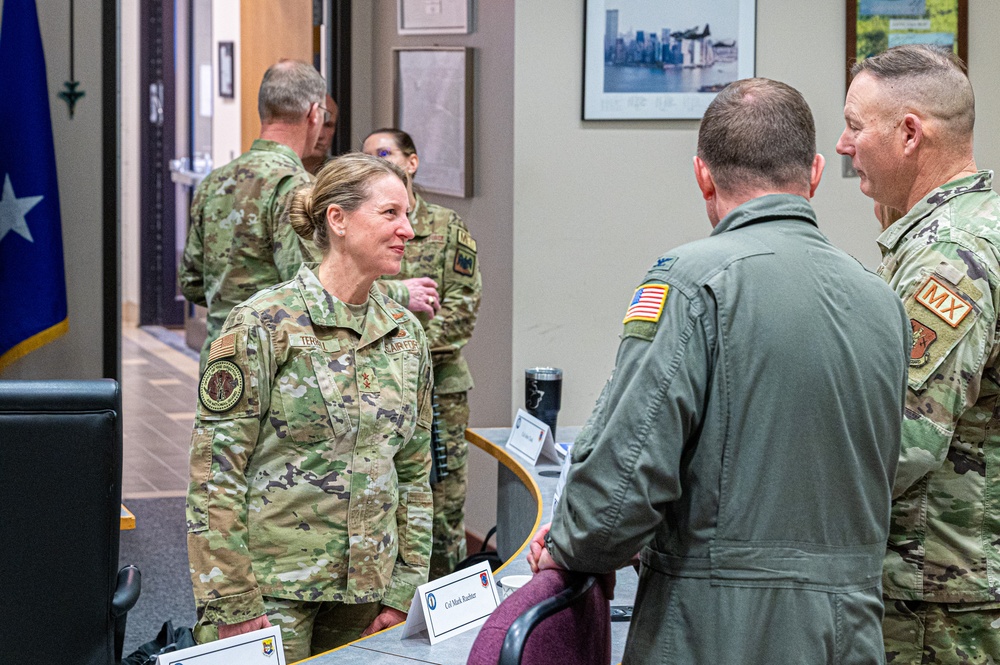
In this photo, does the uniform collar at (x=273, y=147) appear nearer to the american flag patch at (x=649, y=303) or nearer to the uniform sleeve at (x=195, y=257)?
the uniform sleeve at (x=195, y=257)

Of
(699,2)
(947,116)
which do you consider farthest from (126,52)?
(947,116)

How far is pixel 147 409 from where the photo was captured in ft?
24.4

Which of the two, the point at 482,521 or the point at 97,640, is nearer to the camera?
the point at 97,640

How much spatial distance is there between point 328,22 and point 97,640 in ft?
11.9

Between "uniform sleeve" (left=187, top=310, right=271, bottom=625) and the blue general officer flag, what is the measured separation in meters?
2.98

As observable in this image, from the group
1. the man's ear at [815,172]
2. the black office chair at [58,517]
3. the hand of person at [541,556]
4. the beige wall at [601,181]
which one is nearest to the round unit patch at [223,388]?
the black office chair at [58,517]

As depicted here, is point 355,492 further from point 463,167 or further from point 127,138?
point 127,138

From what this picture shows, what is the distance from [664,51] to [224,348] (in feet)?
8.53

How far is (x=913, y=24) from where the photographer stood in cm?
421

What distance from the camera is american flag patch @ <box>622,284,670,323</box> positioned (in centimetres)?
142

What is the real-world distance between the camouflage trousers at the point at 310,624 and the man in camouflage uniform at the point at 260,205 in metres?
1.54

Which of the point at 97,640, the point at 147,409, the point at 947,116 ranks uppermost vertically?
the point at 947,116

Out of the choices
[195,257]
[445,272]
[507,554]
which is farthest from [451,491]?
[195,257]

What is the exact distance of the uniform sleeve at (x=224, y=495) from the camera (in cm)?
202
